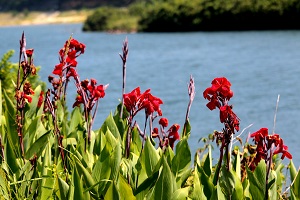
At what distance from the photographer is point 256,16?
53344 millimetres

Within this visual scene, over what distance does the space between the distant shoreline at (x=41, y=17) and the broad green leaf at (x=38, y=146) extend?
13711cm

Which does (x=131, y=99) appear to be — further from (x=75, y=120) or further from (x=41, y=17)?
(x=41, y=17)

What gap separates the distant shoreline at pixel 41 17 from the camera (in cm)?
14462

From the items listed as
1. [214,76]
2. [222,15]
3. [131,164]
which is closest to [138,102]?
[131,164]

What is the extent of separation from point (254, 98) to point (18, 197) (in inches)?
428

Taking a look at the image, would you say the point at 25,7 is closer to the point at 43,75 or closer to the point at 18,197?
the point at 43,75

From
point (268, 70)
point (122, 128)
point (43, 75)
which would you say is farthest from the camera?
point (268, 70)

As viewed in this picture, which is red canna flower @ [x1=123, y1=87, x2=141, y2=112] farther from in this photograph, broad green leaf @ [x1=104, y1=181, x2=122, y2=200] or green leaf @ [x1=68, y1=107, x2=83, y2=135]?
green leaf @ [x1=68, y1=107, x2=83, y2=135]

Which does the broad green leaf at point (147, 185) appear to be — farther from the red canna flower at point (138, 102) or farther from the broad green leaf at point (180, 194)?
the red canna flower at point (138, 102)

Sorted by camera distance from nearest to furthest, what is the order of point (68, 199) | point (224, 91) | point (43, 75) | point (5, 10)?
point (68, 199) < point (224, 91) < point (43, 75) < point (5, 10)

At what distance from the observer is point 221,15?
56312 mm

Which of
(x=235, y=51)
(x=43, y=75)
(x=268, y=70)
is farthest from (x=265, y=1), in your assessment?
(x=43, y=75)

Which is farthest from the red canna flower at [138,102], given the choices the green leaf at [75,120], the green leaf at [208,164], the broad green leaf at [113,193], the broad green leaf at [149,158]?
the green leaf at [75,120]

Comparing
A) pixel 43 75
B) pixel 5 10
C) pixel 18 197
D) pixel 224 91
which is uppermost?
pixel 224 91
